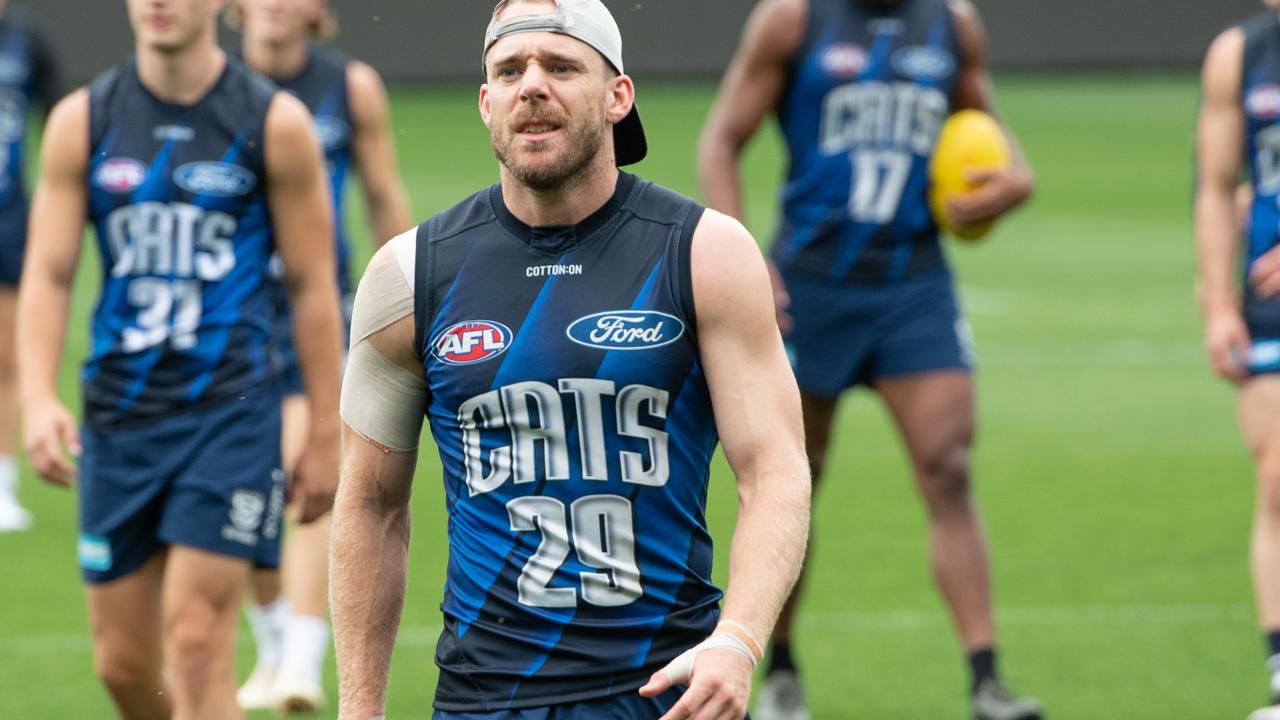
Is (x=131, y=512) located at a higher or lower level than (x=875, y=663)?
higher

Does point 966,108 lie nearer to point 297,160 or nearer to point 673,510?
point 297,160

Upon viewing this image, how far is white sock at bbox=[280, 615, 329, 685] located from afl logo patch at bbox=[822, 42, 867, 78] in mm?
2834

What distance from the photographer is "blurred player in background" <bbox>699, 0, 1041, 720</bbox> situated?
8.05 m

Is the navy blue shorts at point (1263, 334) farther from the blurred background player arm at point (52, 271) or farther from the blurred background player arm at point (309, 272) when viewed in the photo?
the blurred background player arm at point (52, 271)

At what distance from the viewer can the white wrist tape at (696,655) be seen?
13.3 ft

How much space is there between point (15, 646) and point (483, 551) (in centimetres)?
531

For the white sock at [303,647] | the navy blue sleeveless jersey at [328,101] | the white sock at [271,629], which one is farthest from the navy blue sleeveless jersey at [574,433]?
the navy blue sleeveless jersey at [328,101]

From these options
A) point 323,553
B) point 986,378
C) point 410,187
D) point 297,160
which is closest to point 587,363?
point 297,160

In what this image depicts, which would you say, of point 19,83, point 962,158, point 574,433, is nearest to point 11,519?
point 19,83

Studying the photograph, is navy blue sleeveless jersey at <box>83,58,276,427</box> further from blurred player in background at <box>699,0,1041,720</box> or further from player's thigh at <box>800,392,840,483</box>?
player's thigh at <box>800,392,840,483</box>

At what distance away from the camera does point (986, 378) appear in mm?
16984

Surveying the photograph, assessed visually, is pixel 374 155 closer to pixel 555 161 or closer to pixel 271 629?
pixel 271 629

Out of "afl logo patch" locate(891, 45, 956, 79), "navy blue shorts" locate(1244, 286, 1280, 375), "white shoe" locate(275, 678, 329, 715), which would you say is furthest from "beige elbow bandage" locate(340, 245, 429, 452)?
"afl logo patch" locate(891, 45, 956, 79)

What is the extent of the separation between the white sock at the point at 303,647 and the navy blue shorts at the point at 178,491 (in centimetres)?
159
